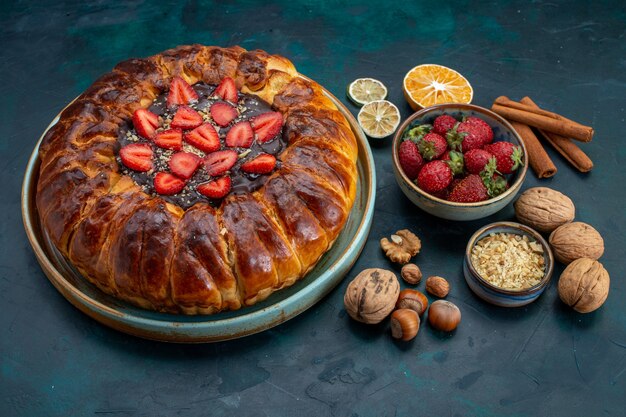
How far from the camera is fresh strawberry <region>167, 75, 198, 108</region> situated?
3.80 m

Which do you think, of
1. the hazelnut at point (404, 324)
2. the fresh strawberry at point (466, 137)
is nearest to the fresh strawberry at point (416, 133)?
the fresh strawberry at point (466, 137)

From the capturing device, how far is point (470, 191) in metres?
3.71

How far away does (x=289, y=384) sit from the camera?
3340 millimetres

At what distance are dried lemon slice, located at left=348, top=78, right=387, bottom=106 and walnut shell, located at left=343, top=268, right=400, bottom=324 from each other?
1497mm

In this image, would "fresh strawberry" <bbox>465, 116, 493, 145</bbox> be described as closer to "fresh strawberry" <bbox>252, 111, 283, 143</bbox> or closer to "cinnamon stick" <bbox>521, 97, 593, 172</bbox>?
"cinnamon stick" <bbox>521, 97, 593, 172</bbox>

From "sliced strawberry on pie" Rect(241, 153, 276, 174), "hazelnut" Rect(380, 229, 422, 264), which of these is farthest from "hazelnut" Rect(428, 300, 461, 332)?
Result: "sliced strawberry on pie" Rect(241, 153, 276, 174)

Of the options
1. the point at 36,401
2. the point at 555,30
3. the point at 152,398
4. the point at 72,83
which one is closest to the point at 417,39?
the point at 555,30

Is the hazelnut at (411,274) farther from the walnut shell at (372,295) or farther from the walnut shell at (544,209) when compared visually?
the walnut shell at (544,209)

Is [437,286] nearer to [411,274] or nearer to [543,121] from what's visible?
[411,274]

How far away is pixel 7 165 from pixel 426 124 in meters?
2.72

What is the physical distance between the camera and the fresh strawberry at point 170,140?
3572mm

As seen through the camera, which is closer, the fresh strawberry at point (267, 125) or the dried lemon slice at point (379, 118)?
the fresh strawberry at point (267, 125)

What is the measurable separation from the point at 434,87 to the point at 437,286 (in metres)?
1.55

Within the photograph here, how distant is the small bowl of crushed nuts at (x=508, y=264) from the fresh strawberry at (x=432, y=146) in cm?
52
